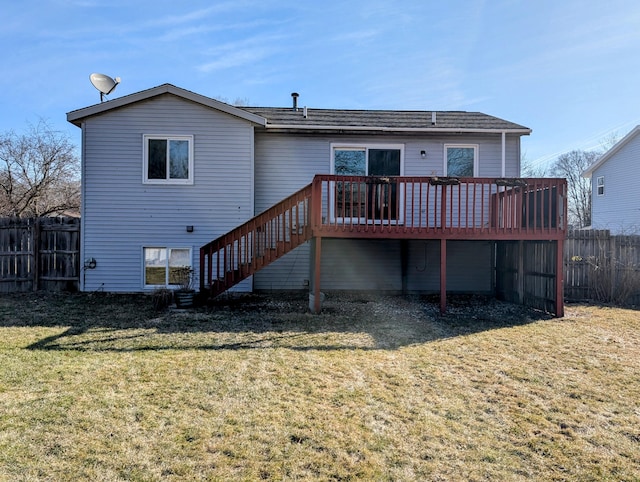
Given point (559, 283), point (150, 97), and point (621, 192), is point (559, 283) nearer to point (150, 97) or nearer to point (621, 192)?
Result: point (150, 97)

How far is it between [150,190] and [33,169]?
970 cm

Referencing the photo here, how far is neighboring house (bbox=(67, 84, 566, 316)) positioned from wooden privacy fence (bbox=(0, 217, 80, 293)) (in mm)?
566

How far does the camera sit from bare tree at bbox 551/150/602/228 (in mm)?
33250

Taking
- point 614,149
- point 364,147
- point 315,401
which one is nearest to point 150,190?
point 364,147

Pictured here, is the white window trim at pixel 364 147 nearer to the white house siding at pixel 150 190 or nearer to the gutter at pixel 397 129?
the gutter at pixel 397 129

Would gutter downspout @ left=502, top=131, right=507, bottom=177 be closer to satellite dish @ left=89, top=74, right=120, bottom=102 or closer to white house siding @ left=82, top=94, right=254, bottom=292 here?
white house siding @ left=82, top=94, right=254, bottom=292

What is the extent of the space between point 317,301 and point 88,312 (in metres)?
4.24

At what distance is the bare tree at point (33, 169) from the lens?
47.3ft

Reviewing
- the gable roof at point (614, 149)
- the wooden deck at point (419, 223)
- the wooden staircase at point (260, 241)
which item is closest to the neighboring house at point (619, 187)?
the gable roof at point (614, 149)

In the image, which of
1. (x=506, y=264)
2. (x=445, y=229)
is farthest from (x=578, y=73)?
(x=445, y=229)

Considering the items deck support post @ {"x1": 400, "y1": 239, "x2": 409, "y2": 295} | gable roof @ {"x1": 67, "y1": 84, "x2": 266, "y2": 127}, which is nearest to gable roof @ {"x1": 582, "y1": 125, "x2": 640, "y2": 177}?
deck support post @ {"x1": 400, "y1": 239, "x2": 409, "y2": 295}

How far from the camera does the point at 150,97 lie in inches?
344

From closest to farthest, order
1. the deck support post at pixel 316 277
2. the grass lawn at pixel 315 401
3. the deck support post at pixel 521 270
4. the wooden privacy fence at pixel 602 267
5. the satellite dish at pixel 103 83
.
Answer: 1. the grass lawn at pixel 315 401
2. the deck support post at pixel 316 277
3. the deck support post at pixel 521 270
4. the wooden privacy fence at pixel 602 267
5. the satellite dish at pixel 103 83

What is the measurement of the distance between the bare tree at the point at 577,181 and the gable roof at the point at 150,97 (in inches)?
1262
